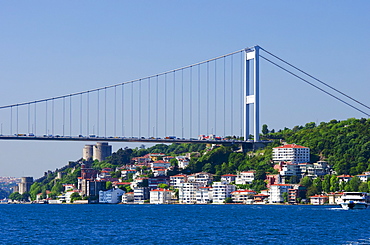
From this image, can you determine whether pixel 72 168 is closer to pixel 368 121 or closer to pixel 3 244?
pixel 368 121

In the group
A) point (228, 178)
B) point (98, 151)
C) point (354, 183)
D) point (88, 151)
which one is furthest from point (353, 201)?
point (88, 151)

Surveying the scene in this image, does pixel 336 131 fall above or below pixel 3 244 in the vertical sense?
above

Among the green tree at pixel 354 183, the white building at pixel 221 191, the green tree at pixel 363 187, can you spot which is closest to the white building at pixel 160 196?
the white building at pixel 221 191

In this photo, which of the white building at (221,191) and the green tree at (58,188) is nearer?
the white building at (221,191)

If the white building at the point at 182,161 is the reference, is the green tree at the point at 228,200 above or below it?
below

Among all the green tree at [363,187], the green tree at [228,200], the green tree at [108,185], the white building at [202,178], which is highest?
the white building at [202,178]

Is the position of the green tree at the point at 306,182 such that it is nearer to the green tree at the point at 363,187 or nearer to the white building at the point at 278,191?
the white building at the point at 278,191

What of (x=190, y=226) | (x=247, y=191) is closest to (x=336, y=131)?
(x=247, y=191)

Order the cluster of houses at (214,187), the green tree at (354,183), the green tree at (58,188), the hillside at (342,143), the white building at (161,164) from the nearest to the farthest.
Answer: the green tree at (354,183), the cluster of houses at (214,187), the hillside at (342,143), the white building at (161,164), the green tree at (58,188)
